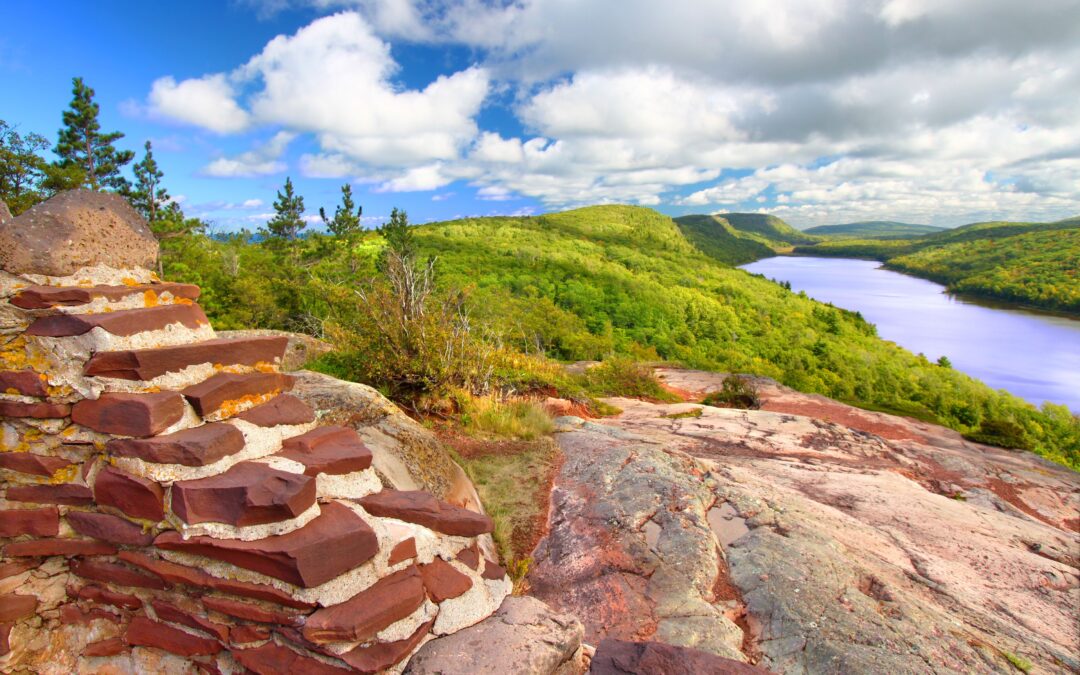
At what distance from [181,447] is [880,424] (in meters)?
19.2

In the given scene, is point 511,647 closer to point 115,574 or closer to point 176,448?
point 176,448

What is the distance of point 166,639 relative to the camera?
2742 millimetres

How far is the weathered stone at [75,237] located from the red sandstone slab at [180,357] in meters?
0.84

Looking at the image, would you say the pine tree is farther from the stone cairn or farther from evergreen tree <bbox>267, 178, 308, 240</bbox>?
the stone cairn

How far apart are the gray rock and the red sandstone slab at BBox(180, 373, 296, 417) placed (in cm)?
205

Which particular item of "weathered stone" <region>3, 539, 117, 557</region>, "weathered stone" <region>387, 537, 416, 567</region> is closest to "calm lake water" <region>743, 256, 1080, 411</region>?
"weathered stone" <region>387, 537, 416, 567</region>

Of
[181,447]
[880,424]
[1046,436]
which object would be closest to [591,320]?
[1046,436]

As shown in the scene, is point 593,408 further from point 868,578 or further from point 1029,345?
point 1029,345

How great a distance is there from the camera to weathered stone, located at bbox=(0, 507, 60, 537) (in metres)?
2.84

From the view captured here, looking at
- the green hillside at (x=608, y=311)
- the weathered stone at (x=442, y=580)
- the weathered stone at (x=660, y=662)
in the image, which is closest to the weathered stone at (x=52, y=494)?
the weathered stone at (x=442, y=580)

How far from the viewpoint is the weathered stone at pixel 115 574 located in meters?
2.78

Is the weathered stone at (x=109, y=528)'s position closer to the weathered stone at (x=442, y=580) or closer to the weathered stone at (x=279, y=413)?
the weathered stone at (x=279, y=413)

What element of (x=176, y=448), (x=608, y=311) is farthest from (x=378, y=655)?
(x=608, y=311)

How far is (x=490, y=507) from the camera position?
17.2ft
